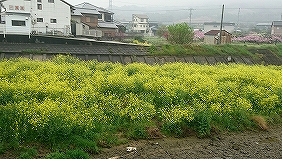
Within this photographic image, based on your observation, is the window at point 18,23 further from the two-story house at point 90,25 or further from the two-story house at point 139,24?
the two-story house at point 139,24

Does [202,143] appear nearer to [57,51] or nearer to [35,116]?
[35,116]

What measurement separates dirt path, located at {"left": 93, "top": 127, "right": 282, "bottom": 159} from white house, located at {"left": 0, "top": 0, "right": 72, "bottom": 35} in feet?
80.4

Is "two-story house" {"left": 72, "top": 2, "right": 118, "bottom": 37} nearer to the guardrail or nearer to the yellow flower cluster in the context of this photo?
the guardrail

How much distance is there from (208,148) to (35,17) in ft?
104

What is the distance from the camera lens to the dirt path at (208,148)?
11.3 meters

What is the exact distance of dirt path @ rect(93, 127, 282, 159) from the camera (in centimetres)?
1133

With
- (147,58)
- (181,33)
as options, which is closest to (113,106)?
(147,58)

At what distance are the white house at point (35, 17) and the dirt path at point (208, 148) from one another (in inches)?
965

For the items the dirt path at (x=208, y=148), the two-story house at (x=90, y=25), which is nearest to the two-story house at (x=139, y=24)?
the two-story house at (x=90, y=25)

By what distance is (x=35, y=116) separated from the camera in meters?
10.7

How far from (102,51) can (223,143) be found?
55.8 ft

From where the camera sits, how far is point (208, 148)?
12.4m

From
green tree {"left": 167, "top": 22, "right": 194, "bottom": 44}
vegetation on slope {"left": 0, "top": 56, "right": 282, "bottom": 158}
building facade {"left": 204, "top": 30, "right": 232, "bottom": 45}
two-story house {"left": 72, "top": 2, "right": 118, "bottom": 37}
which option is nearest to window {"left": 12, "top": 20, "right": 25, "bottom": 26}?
two-story house {"left": 72, "top": 2, "right": 118, "bottom": 37}

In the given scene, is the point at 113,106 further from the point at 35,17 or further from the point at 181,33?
the point at 35,17
